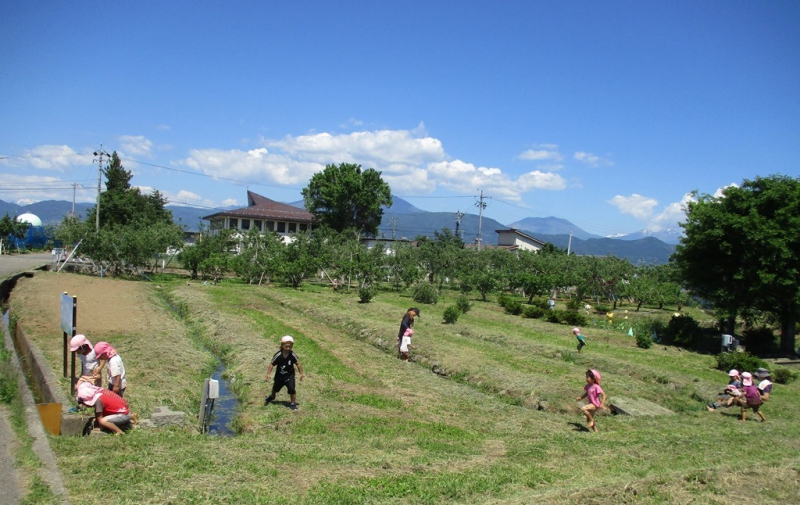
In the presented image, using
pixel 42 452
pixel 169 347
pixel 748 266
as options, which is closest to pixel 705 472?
pixel 42 452

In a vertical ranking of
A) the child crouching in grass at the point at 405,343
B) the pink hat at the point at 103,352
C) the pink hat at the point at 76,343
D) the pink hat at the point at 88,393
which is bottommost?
the child crouching in grass at the point at 405,343

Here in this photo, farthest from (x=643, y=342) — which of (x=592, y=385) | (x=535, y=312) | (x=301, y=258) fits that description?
(x=301, y=258)

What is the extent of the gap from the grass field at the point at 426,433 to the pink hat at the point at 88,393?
2.54 ft

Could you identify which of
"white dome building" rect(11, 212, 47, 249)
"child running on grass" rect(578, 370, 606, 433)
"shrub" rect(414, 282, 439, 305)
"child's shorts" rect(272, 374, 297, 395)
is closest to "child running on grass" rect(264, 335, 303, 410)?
"child's shorts" rect(272, 374, 297, 395)

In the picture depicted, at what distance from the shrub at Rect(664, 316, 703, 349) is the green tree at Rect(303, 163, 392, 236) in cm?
4413

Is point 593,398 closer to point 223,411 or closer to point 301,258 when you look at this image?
point 223,411

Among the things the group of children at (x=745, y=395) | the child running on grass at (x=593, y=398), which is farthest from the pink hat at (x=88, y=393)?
the group of children at (x=745, y=395)

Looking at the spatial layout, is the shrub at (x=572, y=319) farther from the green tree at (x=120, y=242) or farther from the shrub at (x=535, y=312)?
the green tree at (x=120, y=242)

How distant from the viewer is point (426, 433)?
1003cm

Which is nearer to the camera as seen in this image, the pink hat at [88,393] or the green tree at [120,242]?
the pink hat at [88,393]

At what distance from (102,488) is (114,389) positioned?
330 cm

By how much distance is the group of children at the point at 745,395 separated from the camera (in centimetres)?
1378

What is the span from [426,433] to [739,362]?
1493 cm

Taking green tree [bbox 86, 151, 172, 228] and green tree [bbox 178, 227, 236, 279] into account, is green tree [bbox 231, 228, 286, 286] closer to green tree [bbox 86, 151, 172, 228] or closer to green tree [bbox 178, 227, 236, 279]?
green tree [bbox 178, 227, 236, 279]
